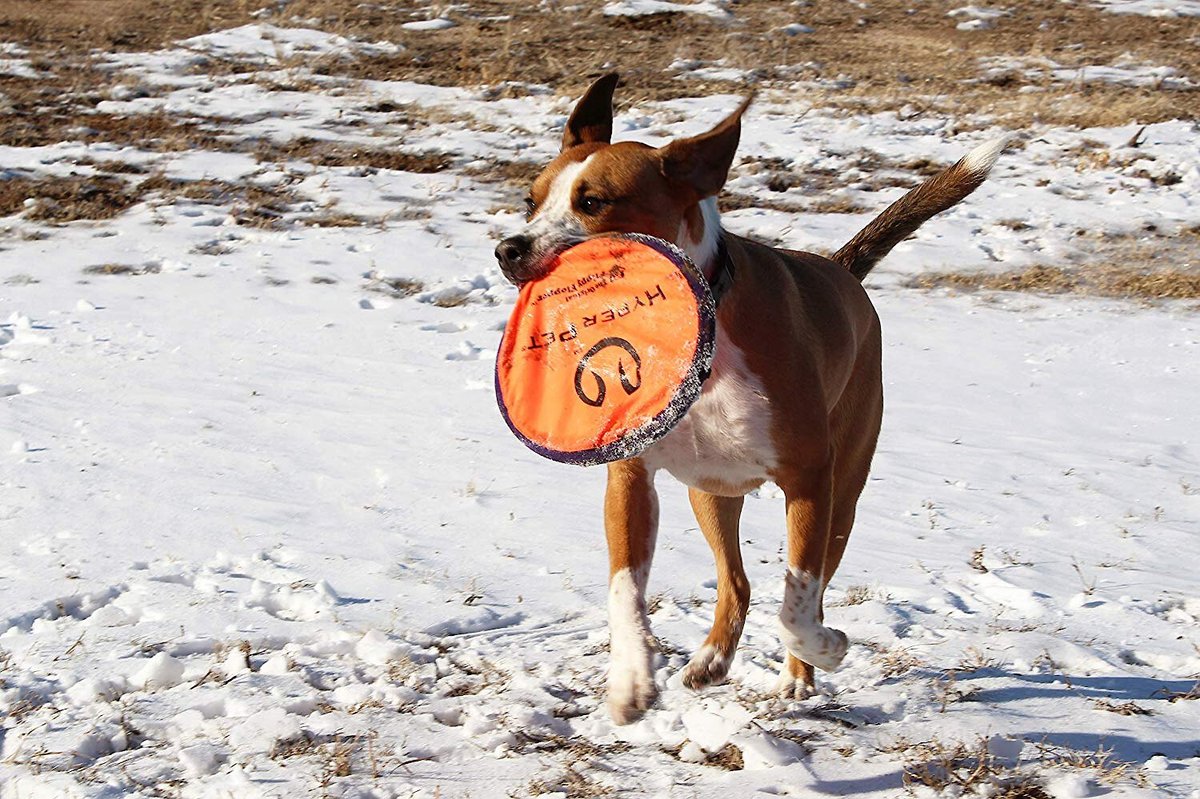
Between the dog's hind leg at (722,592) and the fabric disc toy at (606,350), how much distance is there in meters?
0.75

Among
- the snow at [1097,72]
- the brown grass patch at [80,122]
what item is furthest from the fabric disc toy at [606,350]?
the snow at [1097,72]

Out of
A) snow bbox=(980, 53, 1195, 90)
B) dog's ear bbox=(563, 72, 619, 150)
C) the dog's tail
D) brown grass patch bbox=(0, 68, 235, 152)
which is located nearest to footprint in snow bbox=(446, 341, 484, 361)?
the dog's tail

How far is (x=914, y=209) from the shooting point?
18.4 feet

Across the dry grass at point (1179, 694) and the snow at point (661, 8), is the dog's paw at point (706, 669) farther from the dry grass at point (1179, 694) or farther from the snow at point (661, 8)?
the snow at point (661, 8)

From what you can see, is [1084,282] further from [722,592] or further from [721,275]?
[721,275]

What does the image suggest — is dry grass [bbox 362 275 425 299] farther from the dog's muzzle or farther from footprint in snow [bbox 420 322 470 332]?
the dog's muzzle

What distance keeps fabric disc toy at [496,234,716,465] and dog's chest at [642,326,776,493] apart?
142 millimetres

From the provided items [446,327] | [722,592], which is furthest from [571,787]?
[446,327]

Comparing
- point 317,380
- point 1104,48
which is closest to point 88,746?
point 317,380

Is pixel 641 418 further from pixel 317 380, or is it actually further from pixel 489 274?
pixel 489 274

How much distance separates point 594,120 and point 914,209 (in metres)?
1.66

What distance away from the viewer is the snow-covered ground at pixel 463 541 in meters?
3.94

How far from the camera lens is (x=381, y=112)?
15.3m

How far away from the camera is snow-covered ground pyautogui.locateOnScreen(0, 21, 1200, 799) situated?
3.94 m
